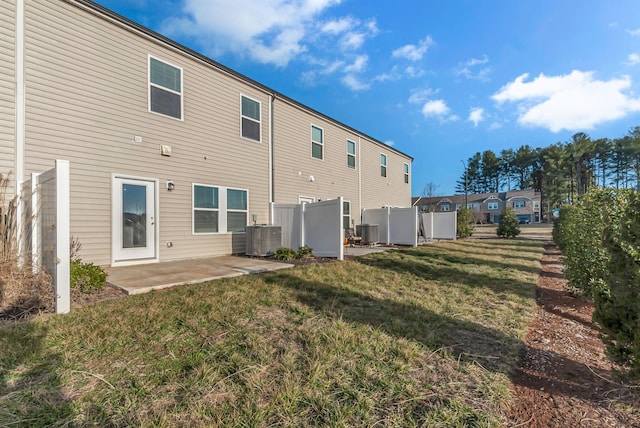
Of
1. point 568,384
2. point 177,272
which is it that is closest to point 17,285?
point 177,272

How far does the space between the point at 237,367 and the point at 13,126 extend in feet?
19.3

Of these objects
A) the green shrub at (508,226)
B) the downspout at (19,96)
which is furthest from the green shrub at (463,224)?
the downspout at (19,96)

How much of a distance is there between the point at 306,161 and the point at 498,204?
46946 millimetres

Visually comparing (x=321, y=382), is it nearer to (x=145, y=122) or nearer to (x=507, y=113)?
(x=145, y=122)

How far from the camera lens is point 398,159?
54.0 ft

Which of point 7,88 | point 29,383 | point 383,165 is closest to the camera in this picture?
point 29,383

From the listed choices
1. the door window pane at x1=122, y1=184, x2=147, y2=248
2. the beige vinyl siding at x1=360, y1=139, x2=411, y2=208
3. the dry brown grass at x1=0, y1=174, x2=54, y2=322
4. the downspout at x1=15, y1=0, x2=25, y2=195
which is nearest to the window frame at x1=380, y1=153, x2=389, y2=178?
the beige vinyl siding at x1=360, y1=139, x2=411, y2=208

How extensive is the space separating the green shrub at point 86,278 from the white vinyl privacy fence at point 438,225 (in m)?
12.9

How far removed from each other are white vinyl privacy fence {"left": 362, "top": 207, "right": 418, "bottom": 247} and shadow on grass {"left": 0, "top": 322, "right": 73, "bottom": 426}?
412 inches

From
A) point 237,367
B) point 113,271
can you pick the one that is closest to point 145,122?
point 113,271

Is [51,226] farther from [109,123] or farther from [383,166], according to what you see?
[383,166]

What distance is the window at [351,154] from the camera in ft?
41.8

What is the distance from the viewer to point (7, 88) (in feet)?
15.9

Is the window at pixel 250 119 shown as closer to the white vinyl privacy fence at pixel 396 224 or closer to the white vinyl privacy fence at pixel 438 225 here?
the white vinyl privacy fence at pixel 396 224
